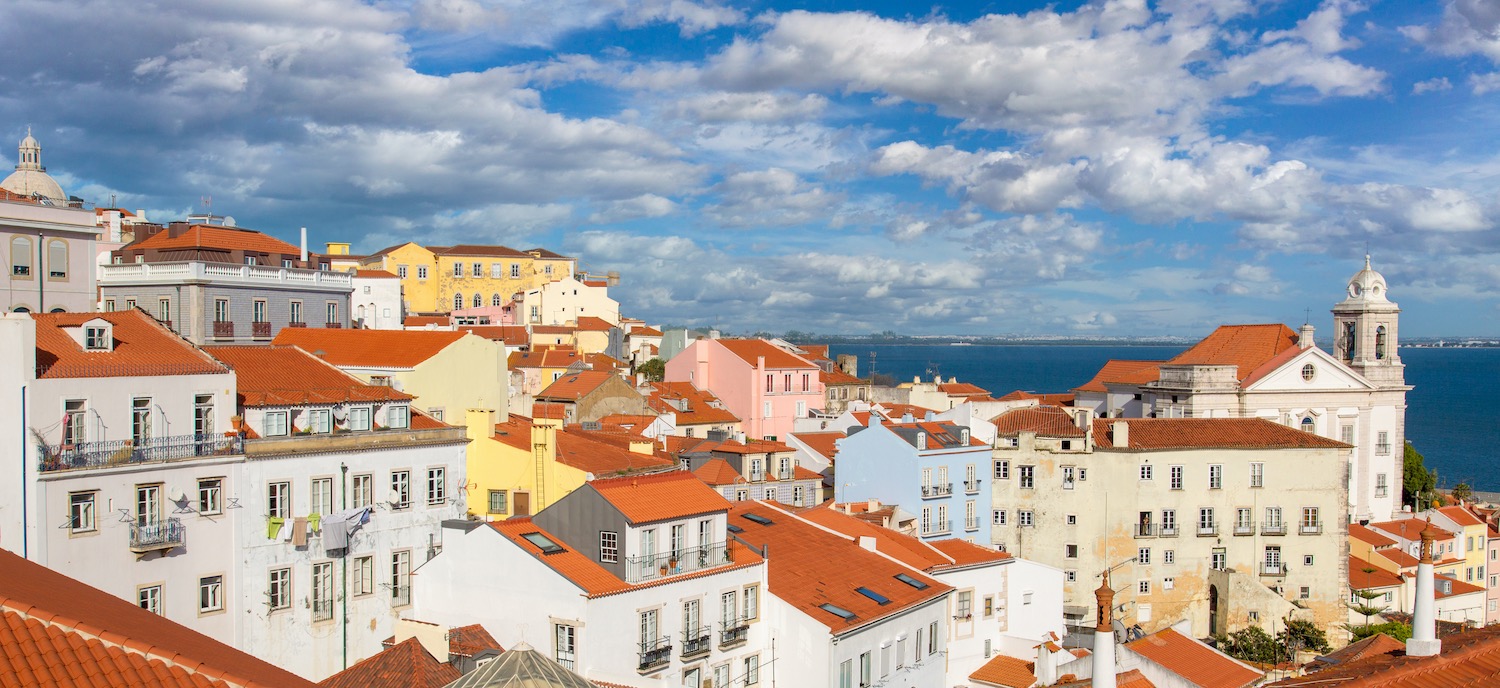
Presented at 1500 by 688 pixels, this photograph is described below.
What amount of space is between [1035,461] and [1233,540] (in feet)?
30.3

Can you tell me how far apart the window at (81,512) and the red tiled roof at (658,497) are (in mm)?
10652

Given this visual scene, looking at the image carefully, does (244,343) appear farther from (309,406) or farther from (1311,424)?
(1311,424)

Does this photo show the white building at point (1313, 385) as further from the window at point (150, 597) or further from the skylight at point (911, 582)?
the window at point (150, 597)

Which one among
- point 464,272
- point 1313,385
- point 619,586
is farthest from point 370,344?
point 464,272

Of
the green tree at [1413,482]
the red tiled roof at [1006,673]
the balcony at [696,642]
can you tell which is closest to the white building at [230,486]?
the balcony at [696,642]

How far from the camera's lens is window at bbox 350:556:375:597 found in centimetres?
3002

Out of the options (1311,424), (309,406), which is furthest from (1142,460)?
(309,406)

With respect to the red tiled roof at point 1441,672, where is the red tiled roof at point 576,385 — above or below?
below

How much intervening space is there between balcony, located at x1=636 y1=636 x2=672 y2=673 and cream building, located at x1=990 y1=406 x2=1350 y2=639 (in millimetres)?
25201

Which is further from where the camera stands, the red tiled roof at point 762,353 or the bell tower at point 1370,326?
the red tiled roof at point 762,353

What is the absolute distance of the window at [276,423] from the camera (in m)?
29.0

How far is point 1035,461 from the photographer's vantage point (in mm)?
49188

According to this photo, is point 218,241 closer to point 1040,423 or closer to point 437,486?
point 437,486

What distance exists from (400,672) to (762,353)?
5732 cm
